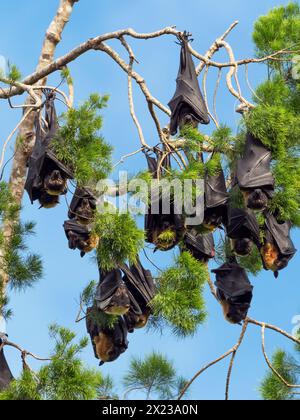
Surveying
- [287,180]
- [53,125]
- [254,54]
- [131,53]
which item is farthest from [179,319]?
[254,54]

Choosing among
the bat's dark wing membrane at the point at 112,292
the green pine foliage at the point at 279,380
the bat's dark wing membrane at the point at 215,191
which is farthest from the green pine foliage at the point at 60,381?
the green pine foliage at the point at 279,380

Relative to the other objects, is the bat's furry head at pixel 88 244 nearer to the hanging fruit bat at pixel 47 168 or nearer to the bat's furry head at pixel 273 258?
the hanging fruit bat at pixel 47 168

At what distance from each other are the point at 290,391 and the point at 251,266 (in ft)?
4.83

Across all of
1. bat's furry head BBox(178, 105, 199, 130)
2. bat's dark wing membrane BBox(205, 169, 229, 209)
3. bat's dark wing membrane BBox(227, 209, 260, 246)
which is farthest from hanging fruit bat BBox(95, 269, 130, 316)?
bat's furry head BBox(178, 105, 199, 130)

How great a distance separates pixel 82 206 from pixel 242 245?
159 cm

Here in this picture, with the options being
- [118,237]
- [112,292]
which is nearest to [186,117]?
[112,292]

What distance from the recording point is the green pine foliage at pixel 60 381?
30.3 ft

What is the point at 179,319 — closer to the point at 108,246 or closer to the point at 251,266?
the point at 108,246

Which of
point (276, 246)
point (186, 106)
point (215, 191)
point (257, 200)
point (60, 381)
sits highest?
point (186, 106)

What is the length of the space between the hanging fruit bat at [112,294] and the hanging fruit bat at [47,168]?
2.75 feet

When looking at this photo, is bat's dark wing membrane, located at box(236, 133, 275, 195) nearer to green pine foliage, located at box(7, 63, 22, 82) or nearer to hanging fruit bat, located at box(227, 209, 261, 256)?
hanging fruit bat, located at box(227, 209, 261, 256)

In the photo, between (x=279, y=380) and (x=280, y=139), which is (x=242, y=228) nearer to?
Result: (x=280, y=139)

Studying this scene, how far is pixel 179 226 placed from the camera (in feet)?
31.0

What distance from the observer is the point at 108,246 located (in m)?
8.91
